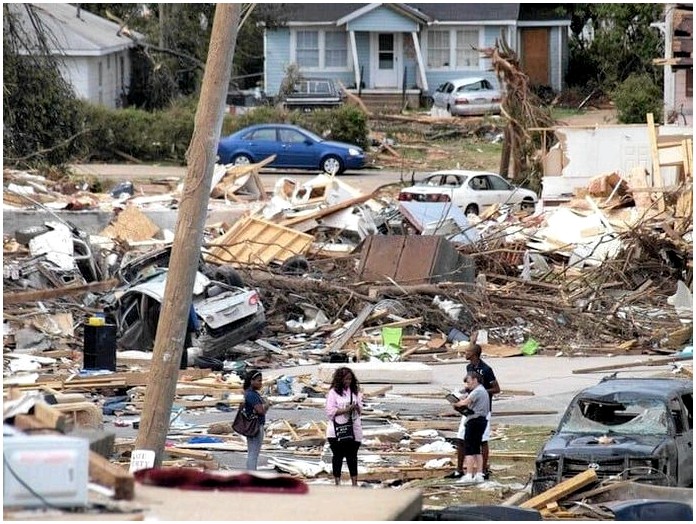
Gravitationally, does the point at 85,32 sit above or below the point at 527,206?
Result: above

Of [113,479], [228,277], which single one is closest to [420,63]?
[228,277]

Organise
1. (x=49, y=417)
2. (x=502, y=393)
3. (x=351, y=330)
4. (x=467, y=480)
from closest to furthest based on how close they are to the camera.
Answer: (x=49, y=417), (x=467, y=480), (x=502, y=393), (x=351, y=330)

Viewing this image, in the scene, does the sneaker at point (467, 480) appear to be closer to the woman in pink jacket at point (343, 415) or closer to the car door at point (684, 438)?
the woman in pink jacket at point (343, 415)

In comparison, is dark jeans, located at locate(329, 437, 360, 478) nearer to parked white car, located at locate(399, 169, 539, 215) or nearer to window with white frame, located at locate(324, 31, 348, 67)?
parked white car, located at locate(399, 169, 539, 215)

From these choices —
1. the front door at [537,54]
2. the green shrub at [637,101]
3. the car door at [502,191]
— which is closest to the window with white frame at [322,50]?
the front door at [537,54]

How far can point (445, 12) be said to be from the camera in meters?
60.2

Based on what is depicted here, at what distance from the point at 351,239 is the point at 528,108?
384 inches

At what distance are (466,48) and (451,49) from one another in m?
0.61

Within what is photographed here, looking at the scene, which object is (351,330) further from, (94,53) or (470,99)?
(470,99)

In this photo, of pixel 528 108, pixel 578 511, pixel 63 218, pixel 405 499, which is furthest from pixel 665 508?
pixel 528 108

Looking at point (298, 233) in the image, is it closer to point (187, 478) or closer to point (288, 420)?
point (288, 420)

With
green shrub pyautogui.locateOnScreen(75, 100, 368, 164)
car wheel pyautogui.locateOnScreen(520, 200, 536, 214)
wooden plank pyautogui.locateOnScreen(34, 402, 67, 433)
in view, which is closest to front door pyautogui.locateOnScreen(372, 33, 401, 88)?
green shrub pyautogui.locateOnScreen(75, 100, 368, 164)

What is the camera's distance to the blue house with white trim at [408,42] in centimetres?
5881

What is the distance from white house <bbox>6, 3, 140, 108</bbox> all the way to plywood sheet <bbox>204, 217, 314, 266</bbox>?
20.3 metres
